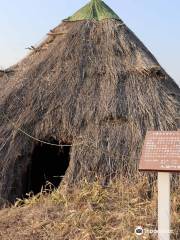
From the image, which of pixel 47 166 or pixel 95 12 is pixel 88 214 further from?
pixel 95 12

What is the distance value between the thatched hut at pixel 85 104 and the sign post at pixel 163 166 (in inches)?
80.4

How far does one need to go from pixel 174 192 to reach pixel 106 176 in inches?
46.4

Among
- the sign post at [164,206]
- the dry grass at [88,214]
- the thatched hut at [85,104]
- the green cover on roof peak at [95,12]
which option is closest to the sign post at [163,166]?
the sign post at [164,206]

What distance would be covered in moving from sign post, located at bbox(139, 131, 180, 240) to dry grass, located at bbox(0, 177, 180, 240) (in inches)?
18.5

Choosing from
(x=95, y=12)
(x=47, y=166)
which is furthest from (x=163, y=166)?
(x=95, y=12)

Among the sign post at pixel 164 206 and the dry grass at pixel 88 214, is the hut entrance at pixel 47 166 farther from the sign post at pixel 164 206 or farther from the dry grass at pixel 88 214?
the sign post at pixel 164 206

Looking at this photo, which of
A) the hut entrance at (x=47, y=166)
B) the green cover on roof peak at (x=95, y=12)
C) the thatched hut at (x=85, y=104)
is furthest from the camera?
the green cover on roof peak at (x=95, y=12)

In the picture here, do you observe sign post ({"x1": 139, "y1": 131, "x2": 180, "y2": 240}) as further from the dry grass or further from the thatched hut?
the thatched hut

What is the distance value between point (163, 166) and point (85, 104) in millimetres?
3613

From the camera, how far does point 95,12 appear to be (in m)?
11.8

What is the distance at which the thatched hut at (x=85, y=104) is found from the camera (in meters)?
8.89

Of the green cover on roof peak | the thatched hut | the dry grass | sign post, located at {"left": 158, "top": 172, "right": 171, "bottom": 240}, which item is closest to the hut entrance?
the thatched hut

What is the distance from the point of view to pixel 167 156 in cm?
630

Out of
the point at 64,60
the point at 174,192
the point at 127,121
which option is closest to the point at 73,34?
the point at 64,60
